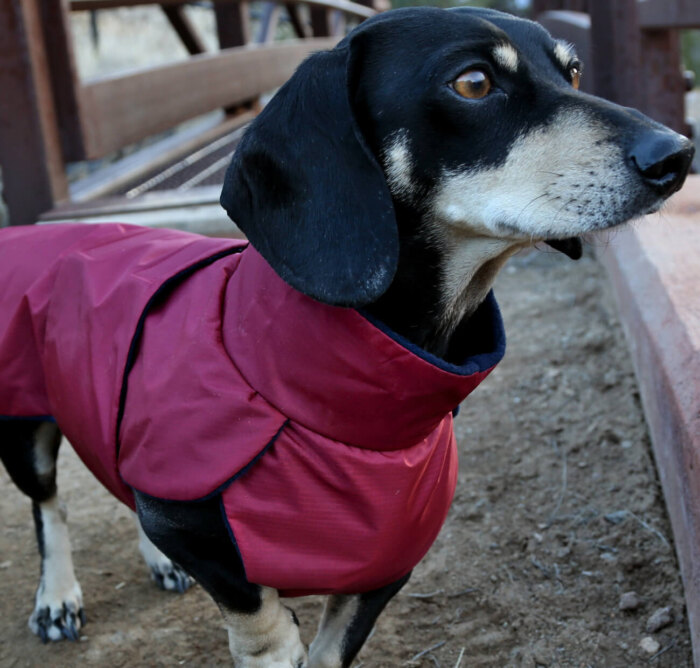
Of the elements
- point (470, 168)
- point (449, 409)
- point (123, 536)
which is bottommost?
point (123, 536)

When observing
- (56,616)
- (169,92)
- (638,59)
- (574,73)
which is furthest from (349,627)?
(169,92)

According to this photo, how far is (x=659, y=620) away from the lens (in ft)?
7.50

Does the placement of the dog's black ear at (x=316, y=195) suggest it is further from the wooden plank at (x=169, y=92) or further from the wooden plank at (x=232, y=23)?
the wooden plank at (x=232, y=23)

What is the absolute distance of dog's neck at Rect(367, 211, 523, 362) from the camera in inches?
74.7

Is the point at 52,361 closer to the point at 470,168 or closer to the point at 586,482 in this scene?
the point at 470,168

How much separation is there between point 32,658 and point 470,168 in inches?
69.3

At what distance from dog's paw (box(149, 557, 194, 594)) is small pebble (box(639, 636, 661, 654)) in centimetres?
127

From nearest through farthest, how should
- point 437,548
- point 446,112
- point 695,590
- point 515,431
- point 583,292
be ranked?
point 446,112, point 695,590, point 437,548, point 515,431, point 583,292

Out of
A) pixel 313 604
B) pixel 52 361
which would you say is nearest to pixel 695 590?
pixel 313 604

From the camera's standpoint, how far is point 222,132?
24.1 feet

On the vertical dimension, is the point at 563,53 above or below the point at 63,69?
above

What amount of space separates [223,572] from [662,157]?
1.17m

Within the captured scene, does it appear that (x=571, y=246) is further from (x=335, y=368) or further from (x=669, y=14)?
(x=669, y=14)

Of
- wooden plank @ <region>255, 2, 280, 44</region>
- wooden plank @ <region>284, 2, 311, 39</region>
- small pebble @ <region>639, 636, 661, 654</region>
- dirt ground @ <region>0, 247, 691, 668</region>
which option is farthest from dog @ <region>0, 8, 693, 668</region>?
wooden plank @ <region>284, 2, 311, 39</region>
